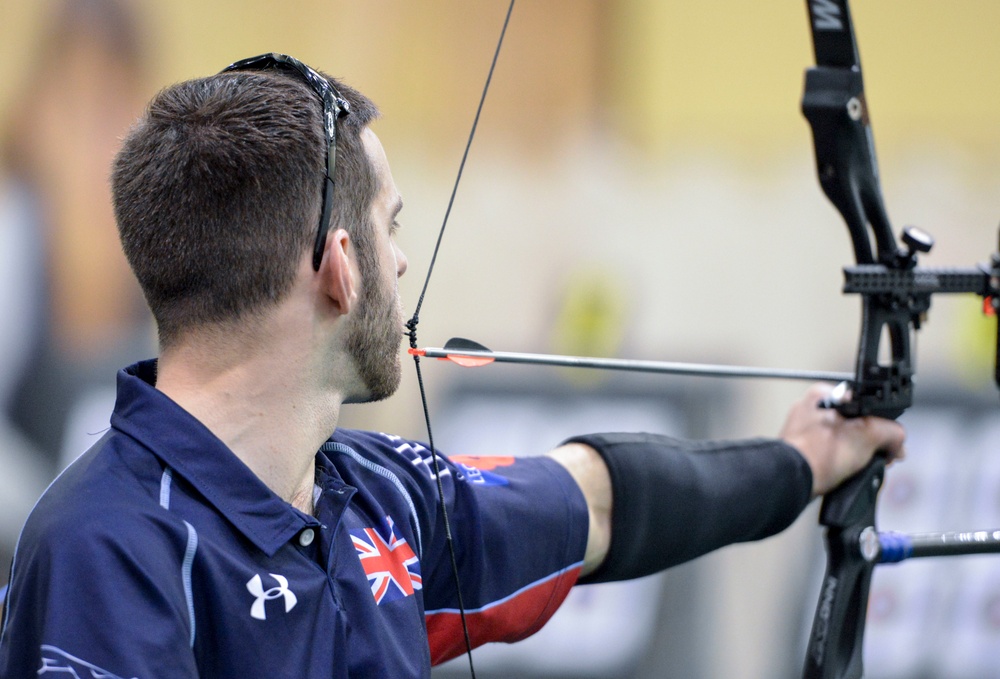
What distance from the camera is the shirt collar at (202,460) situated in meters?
0.85

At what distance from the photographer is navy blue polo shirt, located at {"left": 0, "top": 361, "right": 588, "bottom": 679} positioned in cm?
74

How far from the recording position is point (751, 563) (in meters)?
2.16

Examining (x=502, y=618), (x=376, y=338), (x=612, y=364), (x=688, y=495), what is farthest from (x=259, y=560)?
(x=688, y=495)

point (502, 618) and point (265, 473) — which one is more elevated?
point (265, 473)

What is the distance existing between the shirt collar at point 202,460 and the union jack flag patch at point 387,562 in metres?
0.12

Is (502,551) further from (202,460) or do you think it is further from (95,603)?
(95,603)

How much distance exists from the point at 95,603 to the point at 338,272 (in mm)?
376

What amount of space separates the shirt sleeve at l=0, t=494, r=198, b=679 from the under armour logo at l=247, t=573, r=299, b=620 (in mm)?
66

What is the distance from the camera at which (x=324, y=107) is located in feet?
3.18

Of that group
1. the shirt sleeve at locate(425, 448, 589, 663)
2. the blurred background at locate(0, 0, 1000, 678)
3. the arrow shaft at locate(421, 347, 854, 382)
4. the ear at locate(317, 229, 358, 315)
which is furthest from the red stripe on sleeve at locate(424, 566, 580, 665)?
the blurred background at locate(0, 0, 1000, 678)

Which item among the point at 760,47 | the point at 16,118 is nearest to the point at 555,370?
the point at 760,47

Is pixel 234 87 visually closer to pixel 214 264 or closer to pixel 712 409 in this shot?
pixel 214 264

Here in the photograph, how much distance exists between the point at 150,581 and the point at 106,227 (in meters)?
1.40

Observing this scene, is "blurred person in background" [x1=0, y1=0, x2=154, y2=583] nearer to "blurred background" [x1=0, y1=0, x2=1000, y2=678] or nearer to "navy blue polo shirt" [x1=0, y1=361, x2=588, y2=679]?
"blurred background" [x1=0, y1=0, x2=1000, y2=678]
